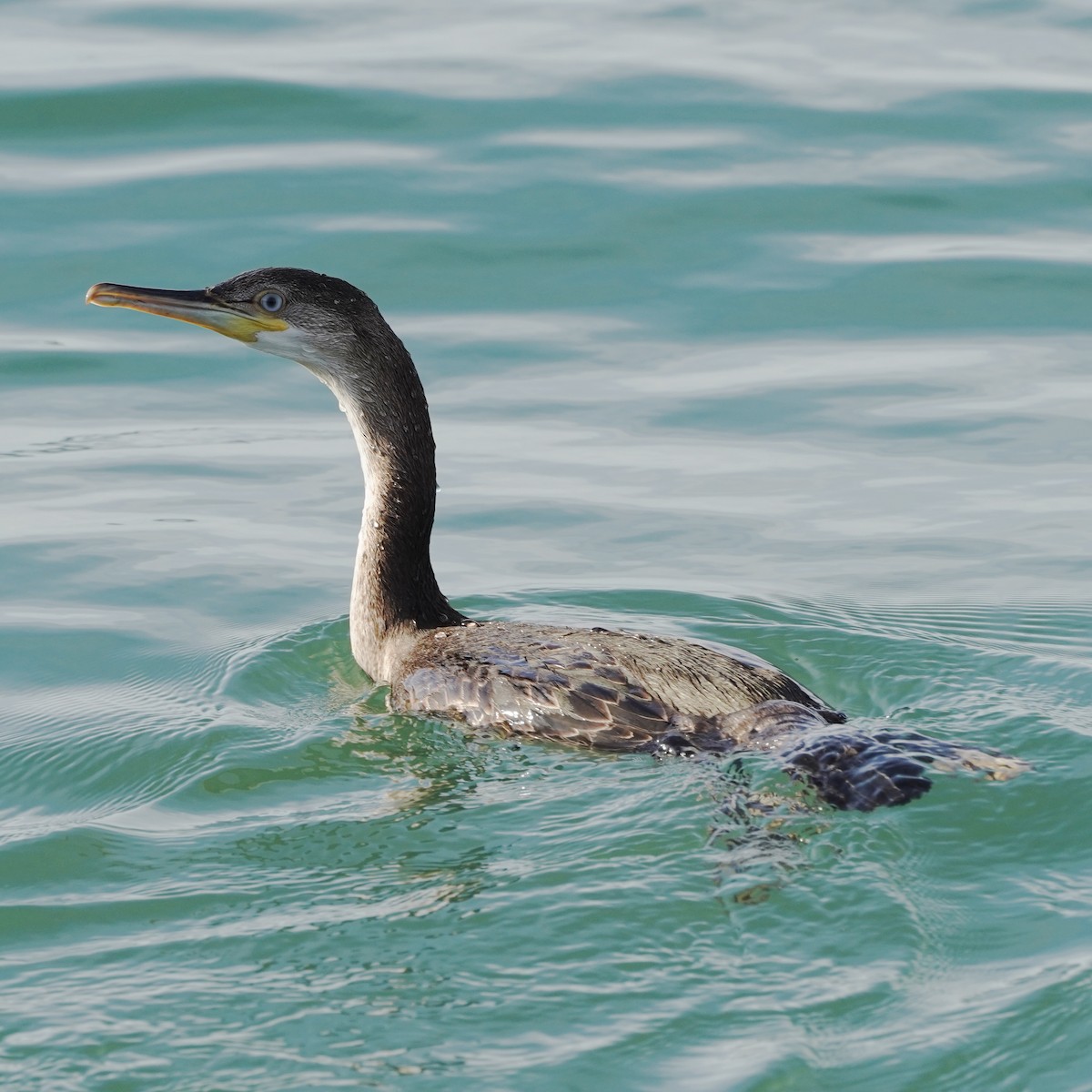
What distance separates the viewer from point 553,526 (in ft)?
31.4

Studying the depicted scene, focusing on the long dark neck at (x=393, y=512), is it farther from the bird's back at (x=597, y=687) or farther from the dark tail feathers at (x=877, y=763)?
the dark tail feathers at (x=877, y=763)

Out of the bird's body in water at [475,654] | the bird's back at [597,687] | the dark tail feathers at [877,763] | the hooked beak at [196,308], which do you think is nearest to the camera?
the dark tail feathers at [877,763]

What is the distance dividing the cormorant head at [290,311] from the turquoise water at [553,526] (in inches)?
52.3

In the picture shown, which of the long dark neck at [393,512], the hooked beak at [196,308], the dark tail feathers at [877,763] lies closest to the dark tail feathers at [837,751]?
the dark tail feathers at [877,763]

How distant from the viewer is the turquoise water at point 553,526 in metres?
5.11

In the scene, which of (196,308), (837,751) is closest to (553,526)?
(196,308)

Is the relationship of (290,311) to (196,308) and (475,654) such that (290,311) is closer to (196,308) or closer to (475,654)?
(196,308)

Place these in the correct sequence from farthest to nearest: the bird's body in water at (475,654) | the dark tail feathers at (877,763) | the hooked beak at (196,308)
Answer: the hooked beak at (196,308) → the bird's body in water at (475,654) → the dark tail feathers at (877,763)

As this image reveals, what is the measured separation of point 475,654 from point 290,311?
1.68 metres

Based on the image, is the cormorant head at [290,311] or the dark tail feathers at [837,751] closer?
the dark tail feathers at [837,751]

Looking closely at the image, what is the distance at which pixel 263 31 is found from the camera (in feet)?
52.9

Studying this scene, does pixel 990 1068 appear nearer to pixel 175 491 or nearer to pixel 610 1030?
pixel 610 1030

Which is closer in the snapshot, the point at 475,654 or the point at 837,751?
the point at 837,751

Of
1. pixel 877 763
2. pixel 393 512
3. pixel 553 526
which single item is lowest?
pixel 877 763
